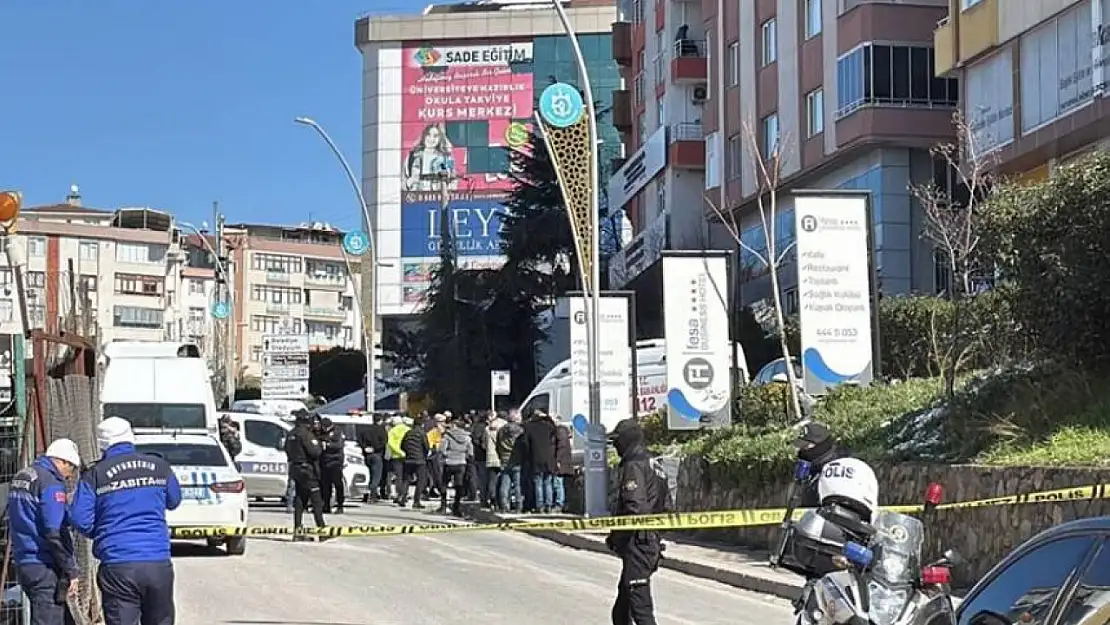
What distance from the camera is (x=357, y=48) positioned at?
105625 mm

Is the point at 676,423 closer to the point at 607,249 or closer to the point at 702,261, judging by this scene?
the point at 702,261

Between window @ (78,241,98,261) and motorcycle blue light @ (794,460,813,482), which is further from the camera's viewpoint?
window @ (78,241,98,261)

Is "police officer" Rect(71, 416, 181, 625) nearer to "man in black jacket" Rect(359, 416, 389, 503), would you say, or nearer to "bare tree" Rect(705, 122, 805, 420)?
"bare tree" Rect(705, 122, 805, 420)

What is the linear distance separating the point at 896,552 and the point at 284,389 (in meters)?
46.1

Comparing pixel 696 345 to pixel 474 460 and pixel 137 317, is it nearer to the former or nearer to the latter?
pixel 474 460

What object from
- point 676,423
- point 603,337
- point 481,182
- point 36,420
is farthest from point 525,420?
point 481,182

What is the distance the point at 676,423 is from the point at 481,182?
3131 inches

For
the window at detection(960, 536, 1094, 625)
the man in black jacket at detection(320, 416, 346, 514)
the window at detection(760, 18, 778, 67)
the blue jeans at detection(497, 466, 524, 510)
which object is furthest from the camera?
the window at detection(760, 18, 778, 67)

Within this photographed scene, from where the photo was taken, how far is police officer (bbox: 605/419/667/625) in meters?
10.9

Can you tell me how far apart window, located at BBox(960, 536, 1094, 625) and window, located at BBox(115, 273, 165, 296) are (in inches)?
4425

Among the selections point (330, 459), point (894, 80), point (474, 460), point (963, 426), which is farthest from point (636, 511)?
point (894, 80)

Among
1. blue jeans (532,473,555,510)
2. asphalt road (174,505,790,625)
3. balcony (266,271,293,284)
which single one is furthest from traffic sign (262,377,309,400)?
balcony (266,271,293,284)

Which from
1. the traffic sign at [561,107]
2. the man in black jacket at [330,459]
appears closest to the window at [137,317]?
the man in black jacket at [330,459]

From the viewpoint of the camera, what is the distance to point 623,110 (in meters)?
65.2
